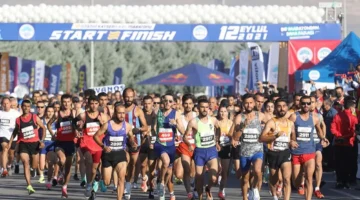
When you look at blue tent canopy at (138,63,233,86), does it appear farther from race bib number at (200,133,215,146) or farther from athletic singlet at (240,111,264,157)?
athletic singlet at (240,111,264,157)

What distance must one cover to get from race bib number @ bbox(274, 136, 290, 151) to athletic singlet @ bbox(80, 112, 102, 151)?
348 cm

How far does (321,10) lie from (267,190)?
1614 centimetres

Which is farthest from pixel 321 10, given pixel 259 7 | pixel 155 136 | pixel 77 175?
pixel 155 136

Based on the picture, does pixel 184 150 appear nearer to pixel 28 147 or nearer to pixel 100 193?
pixel 100 193

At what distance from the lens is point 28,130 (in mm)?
20891

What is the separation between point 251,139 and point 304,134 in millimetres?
831

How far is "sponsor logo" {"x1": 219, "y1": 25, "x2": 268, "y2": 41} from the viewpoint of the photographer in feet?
119

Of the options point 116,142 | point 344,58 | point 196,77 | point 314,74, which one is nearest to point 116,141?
point 116,142

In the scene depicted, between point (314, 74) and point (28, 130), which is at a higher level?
point (314, 74)

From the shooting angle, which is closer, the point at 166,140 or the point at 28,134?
the point at 166,140

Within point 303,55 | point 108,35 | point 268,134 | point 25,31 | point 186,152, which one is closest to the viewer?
point 268,134

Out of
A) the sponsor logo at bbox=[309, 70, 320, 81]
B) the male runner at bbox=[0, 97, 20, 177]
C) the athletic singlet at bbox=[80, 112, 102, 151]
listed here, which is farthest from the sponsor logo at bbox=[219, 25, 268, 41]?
the athletic singlet at bbox=[80, 112, 102, 151]

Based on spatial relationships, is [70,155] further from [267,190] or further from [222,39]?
[222,39]

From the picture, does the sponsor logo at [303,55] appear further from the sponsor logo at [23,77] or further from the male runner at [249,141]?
the sponsor logo at [23,77]
